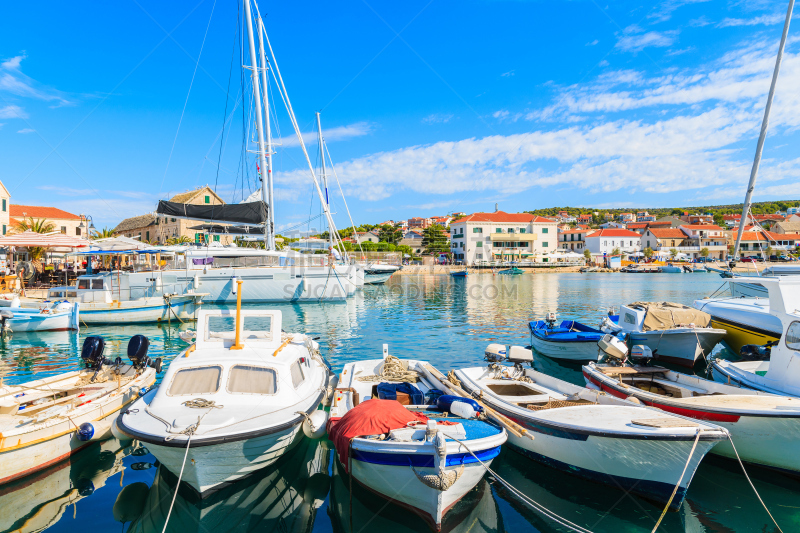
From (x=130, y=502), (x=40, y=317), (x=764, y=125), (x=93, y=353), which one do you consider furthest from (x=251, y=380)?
(x=764, y=125)

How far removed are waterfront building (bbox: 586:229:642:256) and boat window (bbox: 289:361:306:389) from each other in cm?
9861

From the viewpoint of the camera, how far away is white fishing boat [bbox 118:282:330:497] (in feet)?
19.7

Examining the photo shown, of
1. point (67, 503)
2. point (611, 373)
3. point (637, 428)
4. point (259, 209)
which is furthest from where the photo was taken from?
point (259, 209)

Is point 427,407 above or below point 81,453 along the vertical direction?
above

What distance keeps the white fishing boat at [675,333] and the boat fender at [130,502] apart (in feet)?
45.2

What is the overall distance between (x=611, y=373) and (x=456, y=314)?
652 inches

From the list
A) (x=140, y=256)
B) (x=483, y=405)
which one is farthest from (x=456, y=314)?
(x=140, y=256)

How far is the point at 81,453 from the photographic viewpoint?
7992mm

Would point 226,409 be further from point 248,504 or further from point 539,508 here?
point 539,508

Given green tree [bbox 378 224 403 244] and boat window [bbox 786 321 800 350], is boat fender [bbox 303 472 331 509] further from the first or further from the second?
green tree [bbox 378 224 403 244]

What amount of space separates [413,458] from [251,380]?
133 inches

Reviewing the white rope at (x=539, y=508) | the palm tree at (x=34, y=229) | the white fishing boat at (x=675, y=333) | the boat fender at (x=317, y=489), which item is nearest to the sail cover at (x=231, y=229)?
the palm tree at (x=34, y=229)

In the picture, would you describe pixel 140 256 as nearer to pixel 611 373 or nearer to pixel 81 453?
pixel 81 453

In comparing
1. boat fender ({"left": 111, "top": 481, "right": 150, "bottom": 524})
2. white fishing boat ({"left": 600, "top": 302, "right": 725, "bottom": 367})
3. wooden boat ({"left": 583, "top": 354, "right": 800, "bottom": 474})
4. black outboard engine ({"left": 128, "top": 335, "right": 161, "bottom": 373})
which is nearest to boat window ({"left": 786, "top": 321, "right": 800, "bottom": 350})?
wooden boat ({"left": 583, "top": 354, "right": 800, "bottom": 474})
